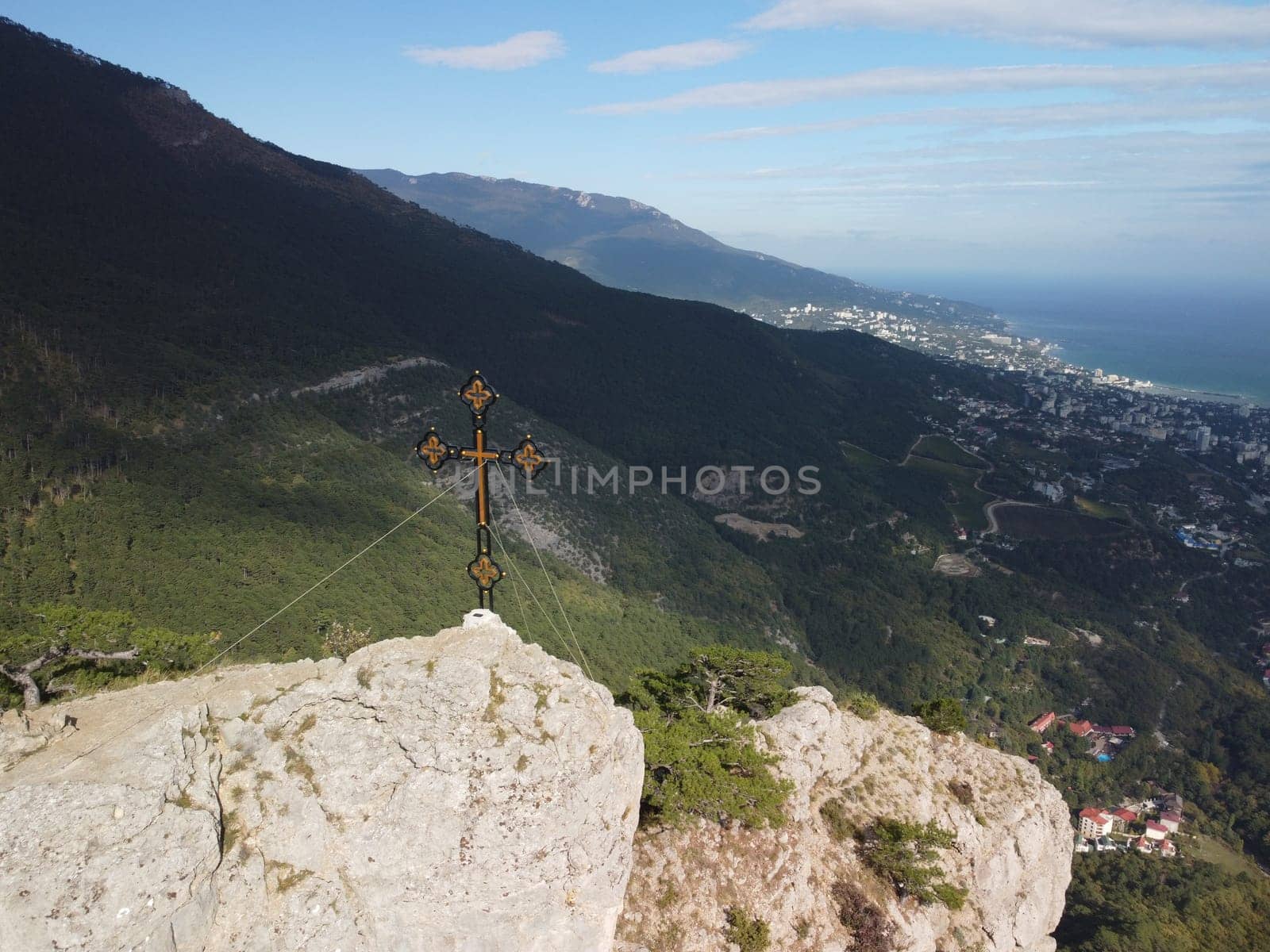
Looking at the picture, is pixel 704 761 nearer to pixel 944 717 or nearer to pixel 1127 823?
pixel 944 717

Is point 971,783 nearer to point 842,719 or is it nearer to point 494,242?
point 842,719

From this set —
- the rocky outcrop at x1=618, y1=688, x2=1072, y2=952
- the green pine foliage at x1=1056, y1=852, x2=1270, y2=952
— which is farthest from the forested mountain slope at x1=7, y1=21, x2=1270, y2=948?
the rocky outcrop at x1=618, y1=688, x2=1072, y2=952

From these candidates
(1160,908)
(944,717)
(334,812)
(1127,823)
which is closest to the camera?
(334,812)

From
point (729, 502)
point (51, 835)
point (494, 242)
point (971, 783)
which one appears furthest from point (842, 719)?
point (494, 242)

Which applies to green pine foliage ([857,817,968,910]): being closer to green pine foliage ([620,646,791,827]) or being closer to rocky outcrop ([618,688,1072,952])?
rocky outcrop ([618,688,1072,952])

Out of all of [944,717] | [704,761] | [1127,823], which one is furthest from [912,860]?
[1127,823]

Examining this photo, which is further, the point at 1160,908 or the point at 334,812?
the point at 1160,908

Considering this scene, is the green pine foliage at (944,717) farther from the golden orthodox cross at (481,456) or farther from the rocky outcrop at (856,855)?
the golden orthodox cross at (481,456)
